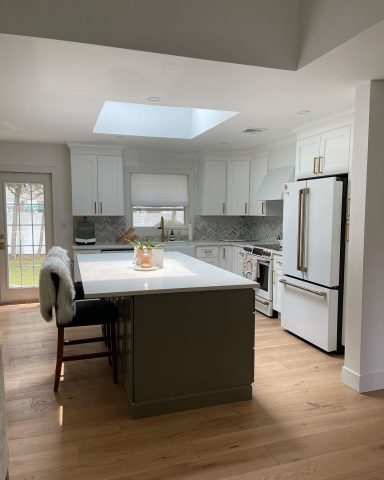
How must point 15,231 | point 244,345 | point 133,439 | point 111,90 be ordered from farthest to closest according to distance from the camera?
point 15,231 → point 111,90 → point 244,345 → point 133,439

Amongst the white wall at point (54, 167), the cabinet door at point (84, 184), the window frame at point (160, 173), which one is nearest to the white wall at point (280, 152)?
the window frame at point (160, 173)

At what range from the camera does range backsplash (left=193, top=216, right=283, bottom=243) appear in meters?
6.38

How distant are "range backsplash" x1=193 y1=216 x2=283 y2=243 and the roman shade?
49cm

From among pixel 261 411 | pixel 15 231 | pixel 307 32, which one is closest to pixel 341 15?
pixel 307 32

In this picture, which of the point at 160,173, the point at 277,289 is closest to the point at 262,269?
the point at 277,289

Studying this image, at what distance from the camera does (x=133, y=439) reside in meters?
2.33

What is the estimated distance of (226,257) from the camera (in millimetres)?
5891

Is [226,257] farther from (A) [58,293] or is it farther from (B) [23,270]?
(A) [58,293]

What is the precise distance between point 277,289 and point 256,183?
1846mm

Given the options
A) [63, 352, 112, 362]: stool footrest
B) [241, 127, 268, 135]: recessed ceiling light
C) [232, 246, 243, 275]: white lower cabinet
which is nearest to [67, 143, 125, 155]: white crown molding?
[241, 127, 268, 135]: recessed ceiling light

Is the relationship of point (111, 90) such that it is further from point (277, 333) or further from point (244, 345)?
point (277, 333)

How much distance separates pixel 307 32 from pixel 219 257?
12.6ft

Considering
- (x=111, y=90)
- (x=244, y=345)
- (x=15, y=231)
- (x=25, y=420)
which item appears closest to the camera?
(x=25, y=420)

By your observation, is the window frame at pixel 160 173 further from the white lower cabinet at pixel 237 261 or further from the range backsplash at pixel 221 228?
the white lower cabinet at pixel 237 261
